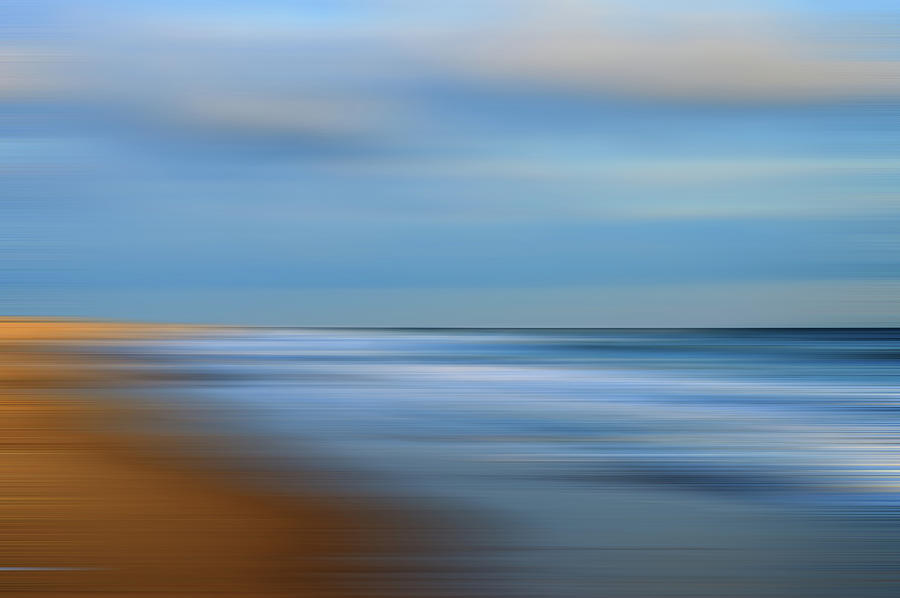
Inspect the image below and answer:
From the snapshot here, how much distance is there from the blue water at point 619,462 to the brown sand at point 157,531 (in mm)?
416

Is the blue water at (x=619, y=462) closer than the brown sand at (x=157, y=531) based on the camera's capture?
No

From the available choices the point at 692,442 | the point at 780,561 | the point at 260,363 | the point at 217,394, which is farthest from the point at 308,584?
the point at 260,363

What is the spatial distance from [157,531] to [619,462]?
2569 mm

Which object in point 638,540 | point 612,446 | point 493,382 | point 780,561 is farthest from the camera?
point 493,382

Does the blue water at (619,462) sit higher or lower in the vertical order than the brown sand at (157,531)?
higher

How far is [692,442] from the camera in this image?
6.01 metres

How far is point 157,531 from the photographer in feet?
10.6

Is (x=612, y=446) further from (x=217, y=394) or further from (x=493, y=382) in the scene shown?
(x=493, y=382)

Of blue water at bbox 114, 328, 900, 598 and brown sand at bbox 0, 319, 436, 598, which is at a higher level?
blue water at bbox 114, 328, 900, 598

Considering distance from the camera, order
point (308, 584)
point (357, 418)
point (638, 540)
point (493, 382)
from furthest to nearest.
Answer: point (493, 382) < point (357, 418) < point (638, 540) < point (308, 584)

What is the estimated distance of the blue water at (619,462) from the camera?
10.3 ft

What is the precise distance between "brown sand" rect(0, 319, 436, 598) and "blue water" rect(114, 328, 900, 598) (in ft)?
1.36

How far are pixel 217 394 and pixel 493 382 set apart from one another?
367 centimetres

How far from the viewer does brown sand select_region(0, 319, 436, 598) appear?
8.87ft
